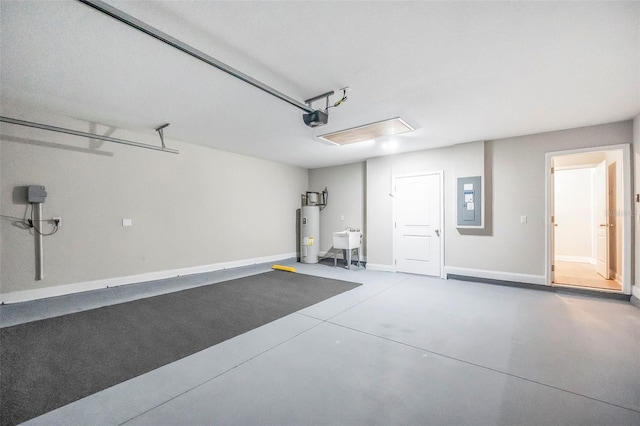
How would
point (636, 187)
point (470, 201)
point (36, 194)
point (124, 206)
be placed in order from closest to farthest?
point (36, 194)
point (636, 187)
point (124, 206)
point (470, 201)

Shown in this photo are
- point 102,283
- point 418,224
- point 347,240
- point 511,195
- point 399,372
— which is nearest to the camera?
point 399,372

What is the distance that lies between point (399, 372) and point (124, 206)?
15.2 ft

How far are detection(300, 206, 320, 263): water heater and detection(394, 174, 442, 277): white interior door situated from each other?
2.22 m

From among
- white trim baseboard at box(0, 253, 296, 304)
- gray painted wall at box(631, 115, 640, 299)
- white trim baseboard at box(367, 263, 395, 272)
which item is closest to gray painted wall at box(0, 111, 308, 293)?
white trim baseboard at box(0, 253, 296, 304)

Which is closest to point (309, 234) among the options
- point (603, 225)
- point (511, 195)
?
point (511, 195)

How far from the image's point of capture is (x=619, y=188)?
4.14m

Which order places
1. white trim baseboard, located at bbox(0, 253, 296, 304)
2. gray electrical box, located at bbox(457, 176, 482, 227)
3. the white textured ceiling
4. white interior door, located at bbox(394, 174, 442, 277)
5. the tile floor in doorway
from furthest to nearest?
white interior door, located at bbox(394, 174, 442, 277), gray electrical box, located at bbox(457, 176, 482, 227), the tile floor in doorway, white trim baseboard, located at bbox(0, 253, 296, 304), the white textured ceiling

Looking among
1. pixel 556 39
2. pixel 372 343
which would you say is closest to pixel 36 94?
pixel 372 343

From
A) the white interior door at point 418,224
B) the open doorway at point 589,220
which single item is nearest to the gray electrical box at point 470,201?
the white interior door at point 418,224

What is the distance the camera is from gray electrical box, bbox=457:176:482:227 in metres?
4.96

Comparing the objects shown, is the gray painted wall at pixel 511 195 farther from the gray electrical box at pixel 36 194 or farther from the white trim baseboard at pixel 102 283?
the gray electrical box at pixel 36 194

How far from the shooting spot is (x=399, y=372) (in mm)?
2160

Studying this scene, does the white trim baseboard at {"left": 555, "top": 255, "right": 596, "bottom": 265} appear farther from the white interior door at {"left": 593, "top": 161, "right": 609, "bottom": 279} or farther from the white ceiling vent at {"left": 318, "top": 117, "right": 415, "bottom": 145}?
the white ceiling vent at {"left": 318, "top": 117, "right": 415, "bottom": 145}

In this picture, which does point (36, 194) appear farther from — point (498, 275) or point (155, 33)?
point (498, 275)
